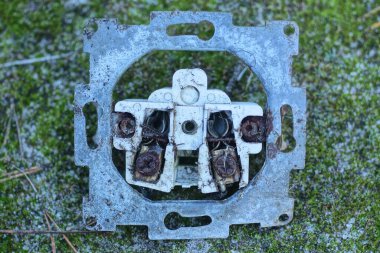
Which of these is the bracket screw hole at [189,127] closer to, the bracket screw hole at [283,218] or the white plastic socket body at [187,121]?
the white plastic socket body at [187,121]

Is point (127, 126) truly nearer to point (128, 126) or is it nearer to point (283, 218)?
point (128, 126)

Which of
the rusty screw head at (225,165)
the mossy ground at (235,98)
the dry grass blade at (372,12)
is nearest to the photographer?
the rusty screw head at (225,165)

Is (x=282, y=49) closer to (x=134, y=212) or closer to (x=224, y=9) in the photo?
(x=224, y=9)

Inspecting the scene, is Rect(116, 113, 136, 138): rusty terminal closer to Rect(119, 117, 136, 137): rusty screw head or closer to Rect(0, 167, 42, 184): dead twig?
Rect(119, 117, 136, 137): rusty screw head

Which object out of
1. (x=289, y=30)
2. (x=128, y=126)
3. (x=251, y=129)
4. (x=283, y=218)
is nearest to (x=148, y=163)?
(x=128, y=126)

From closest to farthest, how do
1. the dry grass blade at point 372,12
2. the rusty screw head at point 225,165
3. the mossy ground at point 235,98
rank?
the rusty screw head at point 225,165, the mossy ground at point 235,98, the dry grass blade at point 372,12

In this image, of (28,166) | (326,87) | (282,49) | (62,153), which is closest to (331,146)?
(326,87)

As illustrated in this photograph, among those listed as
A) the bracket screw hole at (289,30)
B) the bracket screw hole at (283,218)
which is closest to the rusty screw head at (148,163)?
the bracket screw hole at (283,218)

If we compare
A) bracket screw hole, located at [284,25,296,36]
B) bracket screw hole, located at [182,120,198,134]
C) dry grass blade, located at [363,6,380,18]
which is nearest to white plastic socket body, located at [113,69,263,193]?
bracket screw hole, located at [182,120,198,134]
